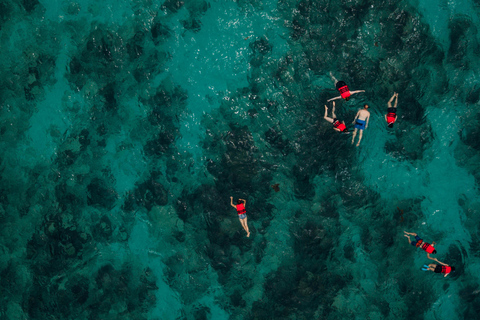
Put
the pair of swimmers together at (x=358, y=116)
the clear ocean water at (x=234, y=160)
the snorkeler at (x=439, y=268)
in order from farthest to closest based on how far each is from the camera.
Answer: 1. the clear ocean water at (x=234, y=160)
2. the snorkeler at (x=439, y=268)
3. the pair of swimmers together at (x=358, y=116)

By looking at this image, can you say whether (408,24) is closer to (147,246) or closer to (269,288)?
(269,288)

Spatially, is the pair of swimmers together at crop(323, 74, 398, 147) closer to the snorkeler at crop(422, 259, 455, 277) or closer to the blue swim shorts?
the blue swim shorts

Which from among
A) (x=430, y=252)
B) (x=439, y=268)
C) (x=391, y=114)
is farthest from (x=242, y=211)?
(x=439, y=268)

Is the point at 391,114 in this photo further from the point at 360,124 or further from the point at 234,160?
the point at 234,160

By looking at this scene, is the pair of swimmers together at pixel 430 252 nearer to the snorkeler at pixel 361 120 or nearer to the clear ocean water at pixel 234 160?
the clear ocean water at pixel 234 160

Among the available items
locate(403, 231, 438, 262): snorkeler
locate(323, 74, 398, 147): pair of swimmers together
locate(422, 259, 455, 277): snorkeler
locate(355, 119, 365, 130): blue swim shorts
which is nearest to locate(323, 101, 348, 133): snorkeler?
locate(323, 74, 398, 147): pair of swimmers together

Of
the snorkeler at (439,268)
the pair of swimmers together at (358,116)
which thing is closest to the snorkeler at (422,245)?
the snorkeler at (439,268)

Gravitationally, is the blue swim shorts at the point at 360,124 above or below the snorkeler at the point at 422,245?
above

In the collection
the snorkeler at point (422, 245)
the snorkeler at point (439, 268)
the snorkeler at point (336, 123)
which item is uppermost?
the snorkeler at point (336, 123)

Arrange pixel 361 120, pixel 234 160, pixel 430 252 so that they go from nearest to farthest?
pixel 361 120
pixel 430 252
pixel 234 160
